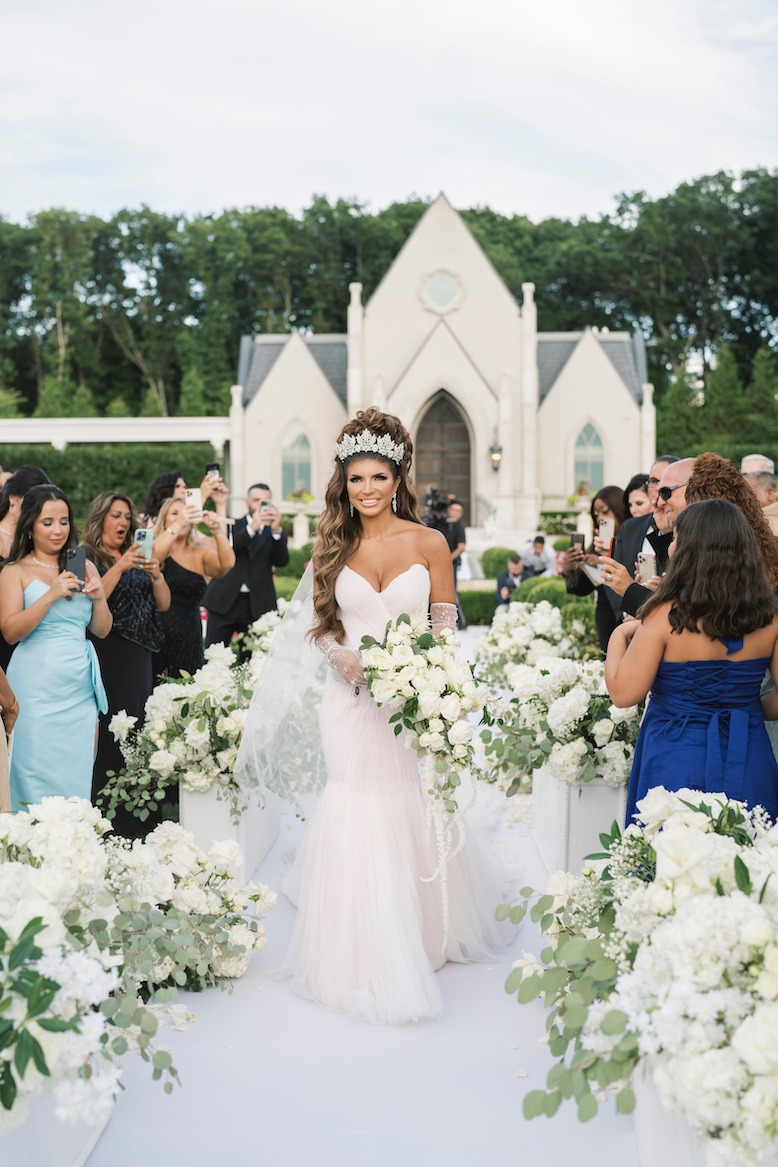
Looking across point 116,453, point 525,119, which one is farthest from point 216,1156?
point 525,119

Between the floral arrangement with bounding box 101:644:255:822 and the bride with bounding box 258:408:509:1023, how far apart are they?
863mm

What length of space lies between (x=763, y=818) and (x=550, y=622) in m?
6.04

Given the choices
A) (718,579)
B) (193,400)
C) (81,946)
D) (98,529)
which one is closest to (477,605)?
(98,529)

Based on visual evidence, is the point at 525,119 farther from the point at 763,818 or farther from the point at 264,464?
the point at 763,818

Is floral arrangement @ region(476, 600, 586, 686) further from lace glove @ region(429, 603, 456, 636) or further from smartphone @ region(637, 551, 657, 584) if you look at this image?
lace glove @ region(429, 603, 456, 636)

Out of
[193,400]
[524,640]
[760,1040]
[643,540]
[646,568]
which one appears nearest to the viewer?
[760,1040]

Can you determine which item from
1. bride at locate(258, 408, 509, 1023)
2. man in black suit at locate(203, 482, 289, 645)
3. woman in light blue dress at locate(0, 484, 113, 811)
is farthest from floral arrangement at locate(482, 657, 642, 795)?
man in black suit at locate(203, 482, 289, 645)

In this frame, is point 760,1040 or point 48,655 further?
point 48,655

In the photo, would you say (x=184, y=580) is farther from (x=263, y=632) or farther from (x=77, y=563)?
(x=77, y=563)

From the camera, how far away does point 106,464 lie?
105 feet

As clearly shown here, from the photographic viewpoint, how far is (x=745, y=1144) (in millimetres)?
2092

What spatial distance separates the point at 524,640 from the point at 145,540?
12.8ft

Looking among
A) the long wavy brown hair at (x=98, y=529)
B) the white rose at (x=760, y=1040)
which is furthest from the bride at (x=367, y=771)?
the white rose at (x=760, y=1040)

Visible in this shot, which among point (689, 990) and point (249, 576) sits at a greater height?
point (249, 576)
